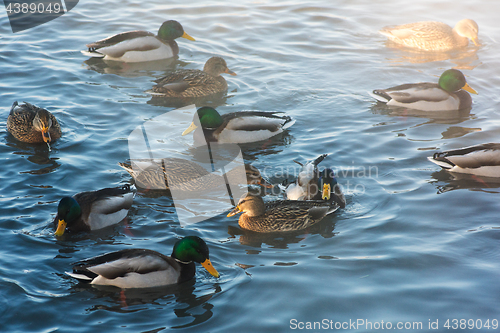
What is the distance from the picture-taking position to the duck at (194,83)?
11367 millimetres

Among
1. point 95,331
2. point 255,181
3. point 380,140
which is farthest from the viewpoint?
point 380,140

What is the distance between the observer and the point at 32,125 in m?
8.84

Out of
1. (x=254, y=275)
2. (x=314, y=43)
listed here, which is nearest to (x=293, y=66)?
(x=314, y=43)

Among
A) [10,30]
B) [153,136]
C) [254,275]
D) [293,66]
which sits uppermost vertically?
[10,30]

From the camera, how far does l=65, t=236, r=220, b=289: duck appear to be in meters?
5.51

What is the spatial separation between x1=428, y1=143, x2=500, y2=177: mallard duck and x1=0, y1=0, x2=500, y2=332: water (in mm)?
213

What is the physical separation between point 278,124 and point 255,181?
6.67ft

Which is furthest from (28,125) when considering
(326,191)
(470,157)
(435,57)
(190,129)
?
(435,57)

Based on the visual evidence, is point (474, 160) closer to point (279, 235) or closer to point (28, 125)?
point (279, 235)

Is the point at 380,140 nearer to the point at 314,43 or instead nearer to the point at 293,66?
the point at 293,66

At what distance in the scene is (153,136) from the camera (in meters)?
9.82

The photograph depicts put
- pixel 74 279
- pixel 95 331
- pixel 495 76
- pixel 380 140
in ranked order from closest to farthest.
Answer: pixel 95 331 < pixel 74 279 < pixel 380 140 < pixel 495 76

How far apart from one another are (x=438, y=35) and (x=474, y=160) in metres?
6.80

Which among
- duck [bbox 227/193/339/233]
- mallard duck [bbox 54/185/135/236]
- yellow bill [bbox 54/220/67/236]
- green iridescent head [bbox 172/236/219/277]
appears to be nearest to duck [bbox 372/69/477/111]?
duck [bbox 227/193/339/233]
